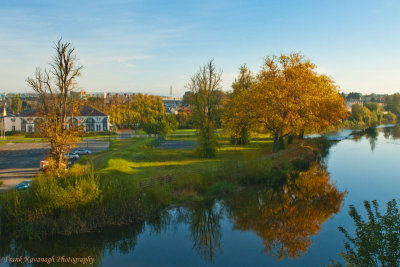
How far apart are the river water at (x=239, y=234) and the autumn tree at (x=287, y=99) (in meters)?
12.5

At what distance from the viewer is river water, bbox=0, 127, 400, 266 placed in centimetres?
1595

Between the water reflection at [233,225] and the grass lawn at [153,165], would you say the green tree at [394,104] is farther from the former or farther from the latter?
the water reflection at [233,225]

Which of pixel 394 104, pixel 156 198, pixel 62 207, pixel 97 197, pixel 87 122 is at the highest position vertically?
pixel 394 104

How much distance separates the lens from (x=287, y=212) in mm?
22312

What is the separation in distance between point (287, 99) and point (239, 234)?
2425 centimetres

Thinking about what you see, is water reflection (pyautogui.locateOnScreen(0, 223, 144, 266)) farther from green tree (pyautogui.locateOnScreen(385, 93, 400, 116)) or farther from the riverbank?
green tree (pyautogui.locateOnScreen(385, 93, 400, 116))

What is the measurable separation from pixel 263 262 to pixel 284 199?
10.5 metres

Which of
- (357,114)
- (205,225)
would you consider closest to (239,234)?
(205,225)

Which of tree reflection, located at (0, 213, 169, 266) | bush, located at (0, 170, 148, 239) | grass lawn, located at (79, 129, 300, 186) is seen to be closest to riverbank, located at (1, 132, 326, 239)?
bush, located at (0, 170, 148, 239)

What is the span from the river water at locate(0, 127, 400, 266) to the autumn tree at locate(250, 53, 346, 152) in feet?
41.2

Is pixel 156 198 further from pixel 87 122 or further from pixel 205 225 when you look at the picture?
pixel 87 122

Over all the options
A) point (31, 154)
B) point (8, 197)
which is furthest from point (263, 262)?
point (31, 154)

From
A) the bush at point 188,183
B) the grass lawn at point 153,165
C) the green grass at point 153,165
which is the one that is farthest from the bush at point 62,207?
the bush at point 188,183

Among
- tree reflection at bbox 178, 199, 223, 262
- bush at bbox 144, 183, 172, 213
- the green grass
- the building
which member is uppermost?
the building
